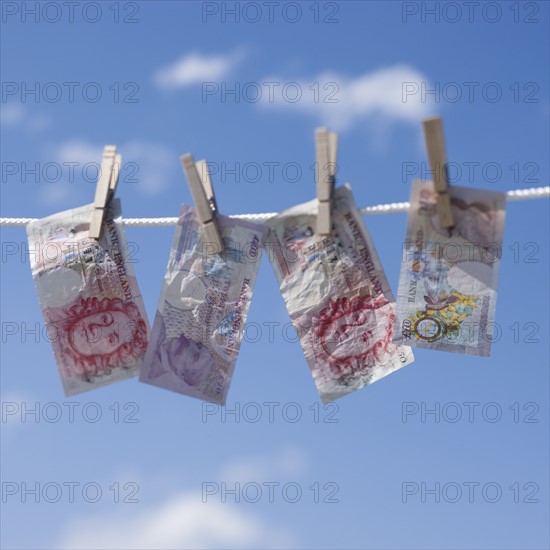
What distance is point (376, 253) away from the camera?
4.22 meters

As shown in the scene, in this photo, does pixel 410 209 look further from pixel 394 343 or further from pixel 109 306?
pixel 109 306

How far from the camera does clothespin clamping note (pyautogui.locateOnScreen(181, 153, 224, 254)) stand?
4.21 meters

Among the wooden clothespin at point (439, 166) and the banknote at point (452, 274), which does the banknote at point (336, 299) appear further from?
the wooden clothespin at point (439, 166)

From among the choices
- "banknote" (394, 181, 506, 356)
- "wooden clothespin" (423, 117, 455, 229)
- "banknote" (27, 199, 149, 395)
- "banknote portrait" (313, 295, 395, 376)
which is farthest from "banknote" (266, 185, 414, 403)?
"banknote" (27, 199, 149, 395)

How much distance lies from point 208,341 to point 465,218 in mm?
1157

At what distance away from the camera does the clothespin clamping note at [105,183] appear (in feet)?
14.4

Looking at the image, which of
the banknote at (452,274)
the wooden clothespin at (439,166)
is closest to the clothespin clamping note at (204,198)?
the banknote at (452,274)

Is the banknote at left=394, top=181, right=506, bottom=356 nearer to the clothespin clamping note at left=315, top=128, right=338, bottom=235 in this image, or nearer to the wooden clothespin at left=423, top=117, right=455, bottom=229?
the wooden clothespin at left=423, top=117, right=455, bottom=229

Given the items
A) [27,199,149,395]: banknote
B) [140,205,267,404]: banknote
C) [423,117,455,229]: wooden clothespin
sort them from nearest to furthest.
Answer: [423,117,455,229]: wooden clothespin < [140,205,267,404]: banknote < [27,199,149,395]: banknote

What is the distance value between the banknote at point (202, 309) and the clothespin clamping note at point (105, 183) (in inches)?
12.9

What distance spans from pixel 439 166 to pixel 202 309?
114cm

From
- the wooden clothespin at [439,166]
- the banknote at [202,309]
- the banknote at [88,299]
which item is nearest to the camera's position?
the wooden clothespin at [439,166]

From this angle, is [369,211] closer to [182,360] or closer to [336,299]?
[336,299]

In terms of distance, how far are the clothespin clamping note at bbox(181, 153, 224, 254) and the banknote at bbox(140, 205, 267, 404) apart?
1.4 inches
